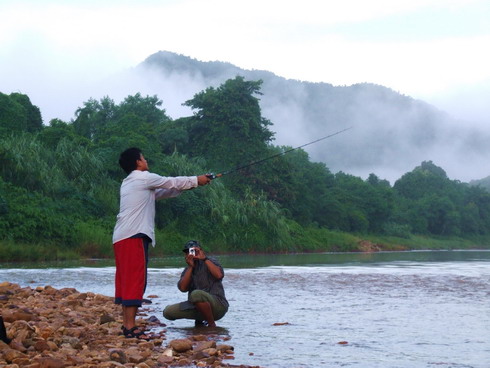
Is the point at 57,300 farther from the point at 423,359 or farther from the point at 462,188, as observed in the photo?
the point at 462,188

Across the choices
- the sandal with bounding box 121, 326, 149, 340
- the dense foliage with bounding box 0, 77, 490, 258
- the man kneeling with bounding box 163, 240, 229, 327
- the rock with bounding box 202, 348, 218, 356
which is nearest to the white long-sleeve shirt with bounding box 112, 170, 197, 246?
the sandal with bounding box 121, 326, 149, 340

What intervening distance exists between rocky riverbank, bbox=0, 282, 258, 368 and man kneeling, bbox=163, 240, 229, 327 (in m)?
0.21

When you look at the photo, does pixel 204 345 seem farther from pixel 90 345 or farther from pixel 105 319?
pixel 105 319

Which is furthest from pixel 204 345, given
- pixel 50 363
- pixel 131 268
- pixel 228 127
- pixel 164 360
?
pixel 228 127

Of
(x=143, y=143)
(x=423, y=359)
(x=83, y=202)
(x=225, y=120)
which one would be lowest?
(x=423, y=359)

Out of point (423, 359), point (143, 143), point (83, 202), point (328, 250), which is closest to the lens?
point (423, 359)

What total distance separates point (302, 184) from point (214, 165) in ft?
28.0

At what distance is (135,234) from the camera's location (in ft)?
24.3

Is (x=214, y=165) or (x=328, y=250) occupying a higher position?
(x=214, y=165)

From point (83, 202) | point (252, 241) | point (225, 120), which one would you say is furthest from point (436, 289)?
point (225, 120)

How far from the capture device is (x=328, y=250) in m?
45.8

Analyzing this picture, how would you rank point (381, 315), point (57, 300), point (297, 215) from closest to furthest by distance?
point (381, 315) → point (57, 300) → point (297, 215)

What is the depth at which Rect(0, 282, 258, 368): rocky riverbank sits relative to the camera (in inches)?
232

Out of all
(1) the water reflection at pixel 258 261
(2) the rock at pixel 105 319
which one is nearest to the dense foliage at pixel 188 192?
(1) the water reflection at pixel 258 261
